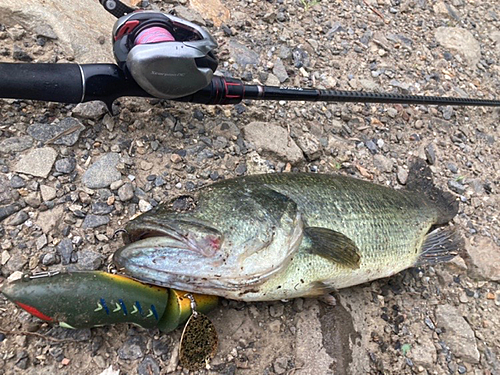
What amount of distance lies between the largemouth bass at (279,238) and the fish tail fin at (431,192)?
0.70 feet

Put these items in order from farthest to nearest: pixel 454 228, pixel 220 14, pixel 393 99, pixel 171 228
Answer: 1. pixel 220 14
2. pixel 393 99
3. pixel 454 228
4. pixel 171 228

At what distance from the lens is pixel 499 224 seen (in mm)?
4184

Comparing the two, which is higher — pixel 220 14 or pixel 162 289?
pixel 220 14

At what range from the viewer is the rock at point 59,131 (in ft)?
9.59

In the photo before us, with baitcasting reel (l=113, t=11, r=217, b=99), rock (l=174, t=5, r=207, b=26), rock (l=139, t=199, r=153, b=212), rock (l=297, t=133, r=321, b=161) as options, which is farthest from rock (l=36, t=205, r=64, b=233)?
rock (l=174, t=5, r=207, b=26)

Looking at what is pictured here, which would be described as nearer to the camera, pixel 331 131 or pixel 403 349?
pixel 403 349

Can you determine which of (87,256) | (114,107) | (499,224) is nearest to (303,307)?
(87,256)

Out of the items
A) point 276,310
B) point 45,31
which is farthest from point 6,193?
point 276,310


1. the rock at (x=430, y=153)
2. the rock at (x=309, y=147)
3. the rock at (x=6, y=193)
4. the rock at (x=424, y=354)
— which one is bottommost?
the rock at (x=424, y=354)

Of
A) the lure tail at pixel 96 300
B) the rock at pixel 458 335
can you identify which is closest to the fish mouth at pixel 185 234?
the lure tail at pixel 96 300

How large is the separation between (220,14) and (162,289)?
2924mm

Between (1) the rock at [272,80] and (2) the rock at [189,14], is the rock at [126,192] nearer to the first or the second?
(1) the rock at [272,80]

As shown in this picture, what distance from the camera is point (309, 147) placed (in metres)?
3.69

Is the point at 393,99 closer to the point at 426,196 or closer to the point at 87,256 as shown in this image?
the point at 426,196
